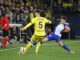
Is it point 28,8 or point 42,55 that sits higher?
point 28,8

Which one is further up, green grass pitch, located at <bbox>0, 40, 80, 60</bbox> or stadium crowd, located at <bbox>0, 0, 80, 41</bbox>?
Result: stadium crowd, located at <bbox>0, 0, 80, 41</bbox>

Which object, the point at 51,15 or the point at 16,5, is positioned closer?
the point at 16,5

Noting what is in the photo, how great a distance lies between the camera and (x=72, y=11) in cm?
2939

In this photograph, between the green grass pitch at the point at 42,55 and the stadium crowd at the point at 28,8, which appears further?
the stadium crowd at the point at 28,8

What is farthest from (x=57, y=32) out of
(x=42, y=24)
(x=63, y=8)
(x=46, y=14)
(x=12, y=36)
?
(x=63, y=8)

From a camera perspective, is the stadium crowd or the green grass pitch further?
the stadium crowd

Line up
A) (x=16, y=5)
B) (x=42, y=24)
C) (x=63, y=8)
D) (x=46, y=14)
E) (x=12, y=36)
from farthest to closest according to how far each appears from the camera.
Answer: (x=63, y=8)
(x=46, y=14)
(x=16, y=5)
(x=12, y=36)
(x=42, y=24)

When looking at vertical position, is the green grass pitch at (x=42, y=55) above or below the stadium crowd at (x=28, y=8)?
below

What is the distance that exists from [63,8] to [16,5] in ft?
23.6

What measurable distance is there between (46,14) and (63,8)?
277cm

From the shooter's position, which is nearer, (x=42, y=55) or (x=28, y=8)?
(x=42, y=55)

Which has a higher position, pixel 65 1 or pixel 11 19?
pixel 65 1

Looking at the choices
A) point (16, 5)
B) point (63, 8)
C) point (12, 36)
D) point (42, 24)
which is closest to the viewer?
point (42, 24)

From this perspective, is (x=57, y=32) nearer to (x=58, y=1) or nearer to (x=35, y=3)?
(x=35, y=3)
